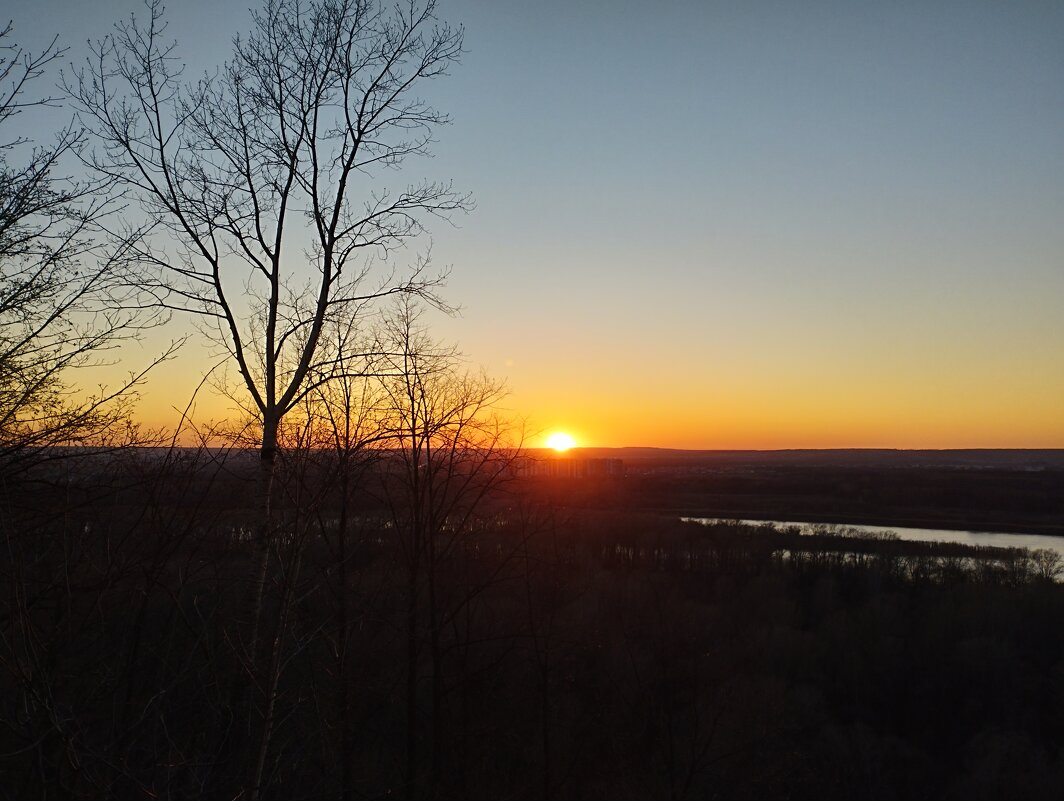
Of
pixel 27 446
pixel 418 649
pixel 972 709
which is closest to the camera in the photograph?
pixel 27 446

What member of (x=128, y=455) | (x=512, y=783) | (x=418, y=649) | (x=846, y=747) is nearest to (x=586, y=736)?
(x=512, y=783)

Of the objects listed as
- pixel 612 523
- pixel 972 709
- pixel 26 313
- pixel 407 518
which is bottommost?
pixel 972 709

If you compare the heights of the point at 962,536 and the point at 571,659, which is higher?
the point at 962,536

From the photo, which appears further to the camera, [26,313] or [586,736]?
[586,736]

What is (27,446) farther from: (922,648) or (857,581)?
(857,581)

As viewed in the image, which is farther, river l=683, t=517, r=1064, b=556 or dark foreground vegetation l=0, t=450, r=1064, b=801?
river l=683, t=517, r=1064, b=556

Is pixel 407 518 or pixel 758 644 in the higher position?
pixel 407 518

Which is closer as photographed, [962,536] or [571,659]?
[571,659]

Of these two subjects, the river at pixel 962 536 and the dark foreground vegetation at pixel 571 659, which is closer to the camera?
the dark foreground vegetation at pixel 571 659
